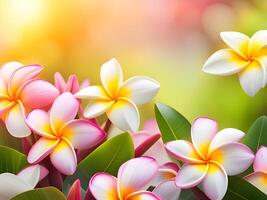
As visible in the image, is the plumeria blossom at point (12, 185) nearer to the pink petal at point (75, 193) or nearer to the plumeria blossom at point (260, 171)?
the pink petal at point (75, 193)

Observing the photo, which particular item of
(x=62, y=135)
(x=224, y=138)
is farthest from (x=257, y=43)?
(x=62, y=135)

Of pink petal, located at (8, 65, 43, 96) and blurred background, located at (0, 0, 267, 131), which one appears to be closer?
pink petal, located at (8, 65, 43, 96)

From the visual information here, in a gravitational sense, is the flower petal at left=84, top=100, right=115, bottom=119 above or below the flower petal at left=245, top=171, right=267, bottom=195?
above

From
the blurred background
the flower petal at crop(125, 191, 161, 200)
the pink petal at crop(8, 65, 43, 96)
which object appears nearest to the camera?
the flower petal at crop(125, 191, 161, 200)

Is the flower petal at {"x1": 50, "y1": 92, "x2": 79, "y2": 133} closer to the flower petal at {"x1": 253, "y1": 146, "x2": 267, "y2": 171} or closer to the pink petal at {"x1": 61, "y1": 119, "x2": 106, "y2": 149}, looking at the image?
the pink petal at {"x1": 61, "y1": 119, "x2": 106, "y2": 149}

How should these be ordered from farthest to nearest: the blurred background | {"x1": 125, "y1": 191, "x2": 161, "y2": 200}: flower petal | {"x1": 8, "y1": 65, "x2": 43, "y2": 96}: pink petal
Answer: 1. the blurred background
2. {"x1": 8, "y1": 65, "x2": 43, "y2": 96}: pink petal
3. {"x1": 125, "y1": 191, "x2": 161, "y2": 200}: flower petal

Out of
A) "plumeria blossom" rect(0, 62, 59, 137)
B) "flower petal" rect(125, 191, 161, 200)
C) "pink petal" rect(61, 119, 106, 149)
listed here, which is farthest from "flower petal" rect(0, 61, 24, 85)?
"flower petal" rect(125, 191, 161, 200)

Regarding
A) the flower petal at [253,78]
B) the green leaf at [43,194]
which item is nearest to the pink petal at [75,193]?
the green leaf at [43,194]
